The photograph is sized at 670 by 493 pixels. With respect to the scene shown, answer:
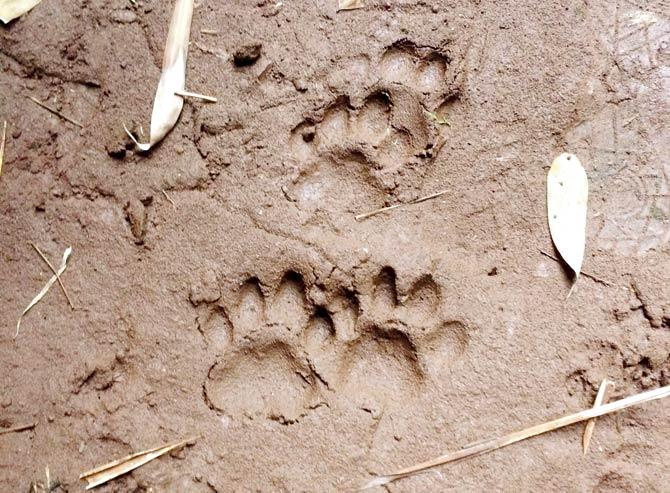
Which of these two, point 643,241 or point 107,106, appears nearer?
point 643,241

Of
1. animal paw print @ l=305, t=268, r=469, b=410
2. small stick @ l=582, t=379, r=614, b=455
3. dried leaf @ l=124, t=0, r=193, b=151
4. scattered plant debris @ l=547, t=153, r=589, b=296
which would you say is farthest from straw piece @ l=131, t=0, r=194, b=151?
small stick @ l=582, t=379, r=614, b=455

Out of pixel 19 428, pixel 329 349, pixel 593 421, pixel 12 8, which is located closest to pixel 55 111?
pixel 12 8

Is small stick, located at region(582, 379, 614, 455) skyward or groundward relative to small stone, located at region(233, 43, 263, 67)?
groundward

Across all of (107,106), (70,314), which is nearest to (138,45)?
(107,106)

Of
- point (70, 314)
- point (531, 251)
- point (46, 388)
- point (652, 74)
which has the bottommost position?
point (46, 388)

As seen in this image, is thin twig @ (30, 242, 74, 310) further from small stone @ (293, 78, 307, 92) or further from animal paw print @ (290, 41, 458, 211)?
small stone @ (293, 78, 307, 92)

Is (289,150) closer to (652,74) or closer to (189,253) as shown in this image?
(189,253)
